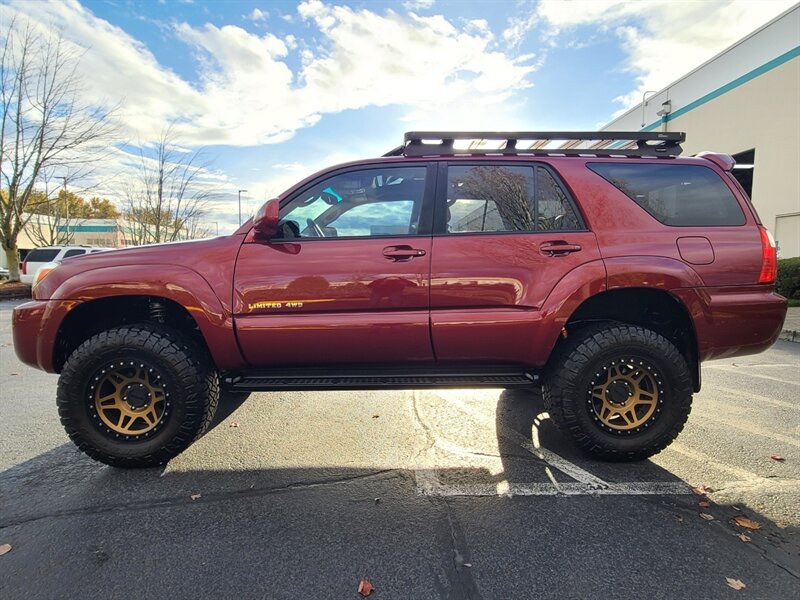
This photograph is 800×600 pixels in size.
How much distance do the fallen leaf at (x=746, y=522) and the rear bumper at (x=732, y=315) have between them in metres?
1.01

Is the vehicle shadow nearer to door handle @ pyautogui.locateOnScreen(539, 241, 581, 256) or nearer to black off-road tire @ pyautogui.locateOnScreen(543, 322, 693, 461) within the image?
black off-road tire @ pyautogui.locateOnScreen(543, 322, 693, 461)

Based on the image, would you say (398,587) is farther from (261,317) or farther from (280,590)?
(261,317)

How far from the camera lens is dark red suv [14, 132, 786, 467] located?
2.85 m

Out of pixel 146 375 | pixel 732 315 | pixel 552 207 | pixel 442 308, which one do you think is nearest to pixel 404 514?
pixel 442 308

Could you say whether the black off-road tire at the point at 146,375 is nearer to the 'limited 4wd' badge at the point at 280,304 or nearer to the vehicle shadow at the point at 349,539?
the vehicle shadow at the point at 349,539

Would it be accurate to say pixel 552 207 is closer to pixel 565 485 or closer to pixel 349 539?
pixel 565 485

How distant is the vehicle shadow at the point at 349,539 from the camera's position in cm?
189

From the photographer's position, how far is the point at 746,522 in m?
2.30

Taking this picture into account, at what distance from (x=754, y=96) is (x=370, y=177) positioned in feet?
51.9

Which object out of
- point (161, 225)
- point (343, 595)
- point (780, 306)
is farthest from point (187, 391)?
point (161, 225)

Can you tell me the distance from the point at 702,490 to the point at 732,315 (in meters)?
1.10

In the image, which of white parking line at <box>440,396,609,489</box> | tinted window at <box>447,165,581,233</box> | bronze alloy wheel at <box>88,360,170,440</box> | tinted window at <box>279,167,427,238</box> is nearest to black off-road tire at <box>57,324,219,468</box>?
bronze alloy wheel at <box>88,360,170,440</box>

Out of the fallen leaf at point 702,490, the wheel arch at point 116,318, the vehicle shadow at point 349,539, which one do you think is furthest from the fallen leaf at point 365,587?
the fallen leaf at point 702,490

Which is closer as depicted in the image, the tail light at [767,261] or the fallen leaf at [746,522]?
the fallen leaf at [746,522]
